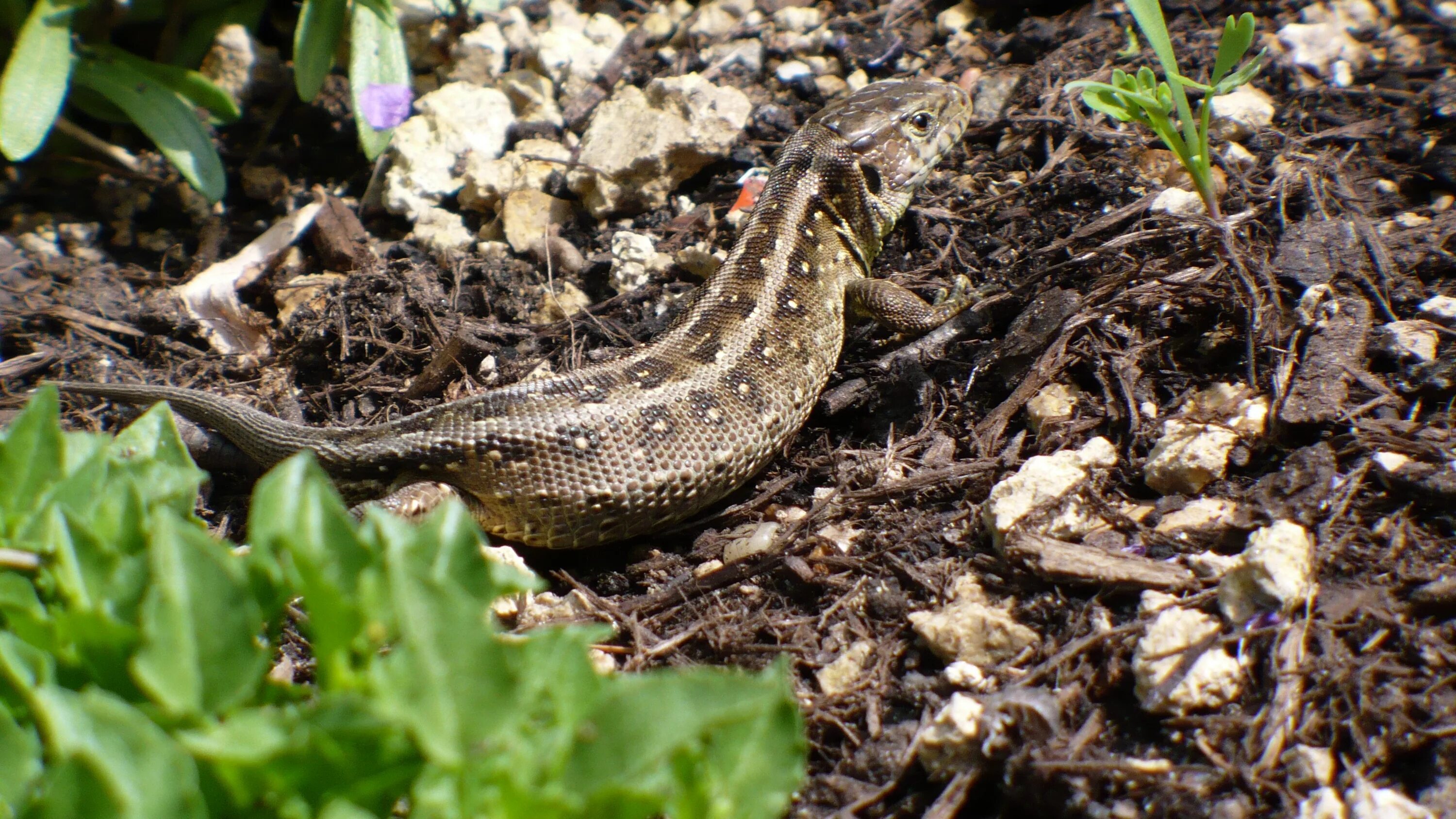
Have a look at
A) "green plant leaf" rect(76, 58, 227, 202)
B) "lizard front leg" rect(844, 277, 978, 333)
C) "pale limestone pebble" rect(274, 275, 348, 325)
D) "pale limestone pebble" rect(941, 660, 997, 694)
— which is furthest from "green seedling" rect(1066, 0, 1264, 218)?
"green plant leaf" rect(76, 58, 227, 202)

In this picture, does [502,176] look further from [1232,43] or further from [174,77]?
[1232,43]

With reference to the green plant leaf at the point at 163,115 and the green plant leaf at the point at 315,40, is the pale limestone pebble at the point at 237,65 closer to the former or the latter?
the green plant leaf at the point at 163,115

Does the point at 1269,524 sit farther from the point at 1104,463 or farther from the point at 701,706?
the point at 701,706

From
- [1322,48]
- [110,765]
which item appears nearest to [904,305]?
[1322,48]

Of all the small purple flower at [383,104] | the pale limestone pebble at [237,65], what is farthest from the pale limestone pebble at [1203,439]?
the pale limestone pebble at [237,65]

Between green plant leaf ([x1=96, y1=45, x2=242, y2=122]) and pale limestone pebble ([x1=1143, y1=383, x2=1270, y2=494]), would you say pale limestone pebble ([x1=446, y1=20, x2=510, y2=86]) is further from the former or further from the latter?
pale limestone pebble ([x1=1143, y1=383, x2=1270, y2=494])

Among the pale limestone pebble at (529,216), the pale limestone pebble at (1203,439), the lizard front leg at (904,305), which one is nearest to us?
the pale limestone pebble at (1203,439)

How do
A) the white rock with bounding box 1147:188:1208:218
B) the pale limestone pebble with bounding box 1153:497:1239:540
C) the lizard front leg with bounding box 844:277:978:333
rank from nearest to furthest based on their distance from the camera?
the pale limestone pebble with bounding box 1153:497:1239:540 → the white rock with bounding box 1147:188:1208:218 → the lizard front leg with bounding box 844:277:978:333
